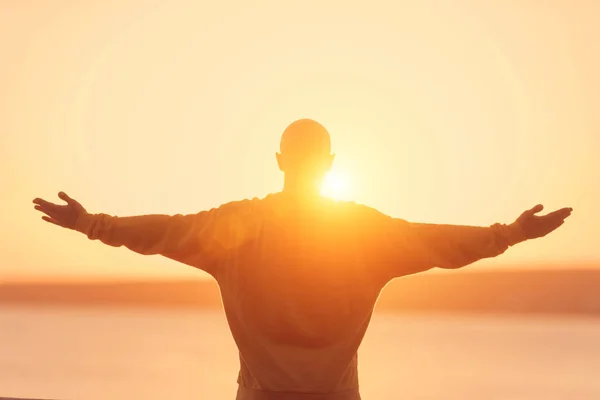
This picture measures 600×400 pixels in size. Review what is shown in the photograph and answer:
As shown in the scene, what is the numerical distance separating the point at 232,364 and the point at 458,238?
18.1 feet

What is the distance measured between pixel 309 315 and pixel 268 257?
16cm

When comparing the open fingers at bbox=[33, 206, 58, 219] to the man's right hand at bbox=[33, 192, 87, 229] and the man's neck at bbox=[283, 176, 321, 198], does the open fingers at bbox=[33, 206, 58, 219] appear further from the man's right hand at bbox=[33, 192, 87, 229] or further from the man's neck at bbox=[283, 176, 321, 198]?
the man's neck at bbox=[283, 176, 321, 198]

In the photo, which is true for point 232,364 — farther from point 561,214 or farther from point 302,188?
point 561,214

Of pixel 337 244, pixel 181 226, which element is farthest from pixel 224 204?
pixel 337 244

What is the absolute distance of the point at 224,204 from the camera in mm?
1599

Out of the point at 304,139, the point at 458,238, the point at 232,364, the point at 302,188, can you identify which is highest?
the point at 232,364

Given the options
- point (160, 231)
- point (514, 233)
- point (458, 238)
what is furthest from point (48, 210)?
point (514, 233)

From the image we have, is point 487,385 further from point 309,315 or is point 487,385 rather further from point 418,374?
point 309,315

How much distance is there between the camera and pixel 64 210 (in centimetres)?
162

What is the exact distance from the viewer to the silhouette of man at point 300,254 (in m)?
1.56

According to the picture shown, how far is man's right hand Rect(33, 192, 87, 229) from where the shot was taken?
1.62 m

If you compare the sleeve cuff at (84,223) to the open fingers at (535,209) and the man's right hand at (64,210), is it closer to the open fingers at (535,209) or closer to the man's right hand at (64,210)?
the man's right hand at (64,210)

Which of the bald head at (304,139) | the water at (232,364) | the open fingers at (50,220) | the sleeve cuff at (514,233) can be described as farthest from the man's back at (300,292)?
the water at (232,364)

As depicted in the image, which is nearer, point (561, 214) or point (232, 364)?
point (561, 214)
